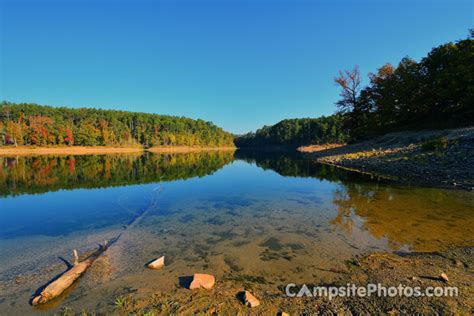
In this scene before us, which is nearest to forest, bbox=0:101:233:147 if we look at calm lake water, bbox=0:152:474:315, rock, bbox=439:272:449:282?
calm lake water, bbox=0:152:474:315

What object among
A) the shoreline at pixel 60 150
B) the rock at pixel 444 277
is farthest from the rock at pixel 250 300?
the shoreline at pixel 60 150

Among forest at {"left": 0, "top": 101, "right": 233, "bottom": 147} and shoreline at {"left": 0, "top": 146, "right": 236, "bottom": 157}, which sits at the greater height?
forest at {"left": 0, "top": 101, "right": 233, "bottom": 147}

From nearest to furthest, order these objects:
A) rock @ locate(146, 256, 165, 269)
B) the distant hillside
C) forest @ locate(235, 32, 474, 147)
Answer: rock @ locate(146, 256, 165, 269) → forest @ locate(235, 32, 474, 147) → the distant hillside

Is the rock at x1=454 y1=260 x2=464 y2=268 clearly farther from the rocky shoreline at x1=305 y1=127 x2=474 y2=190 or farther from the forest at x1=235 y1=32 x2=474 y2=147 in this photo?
the forest at x1=235 y1=32 x2=474 y2=147

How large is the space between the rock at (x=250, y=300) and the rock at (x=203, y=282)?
0.94 metres

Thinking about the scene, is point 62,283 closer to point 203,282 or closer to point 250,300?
point 203,282

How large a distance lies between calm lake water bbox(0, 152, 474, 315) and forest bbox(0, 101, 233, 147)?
8734 cm

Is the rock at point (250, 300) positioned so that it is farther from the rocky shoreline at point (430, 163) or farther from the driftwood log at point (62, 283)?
the rocky shoreline at point (430, 163)

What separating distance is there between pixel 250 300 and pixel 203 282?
127 cm

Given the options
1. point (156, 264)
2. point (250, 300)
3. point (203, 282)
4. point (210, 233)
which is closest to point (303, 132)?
point (210, 233)

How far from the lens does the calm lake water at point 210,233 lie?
5449 millimetres

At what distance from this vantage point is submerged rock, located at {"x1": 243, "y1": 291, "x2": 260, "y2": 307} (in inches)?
167

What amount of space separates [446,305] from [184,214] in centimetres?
979

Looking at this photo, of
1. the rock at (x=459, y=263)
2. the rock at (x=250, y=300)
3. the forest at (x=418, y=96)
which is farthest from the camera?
the forest at (x=418, y=96)
